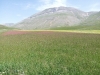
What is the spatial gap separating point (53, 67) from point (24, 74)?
239 centimetres

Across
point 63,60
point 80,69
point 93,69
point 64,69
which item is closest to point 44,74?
point 64,69

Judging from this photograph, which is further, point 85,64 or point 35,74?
point 85,64

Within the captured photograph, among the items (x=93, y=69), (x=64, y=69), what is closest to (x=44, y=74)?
(x=64, y=69)

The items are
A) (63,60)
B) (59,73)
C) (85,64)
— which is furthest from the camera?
(63,60)

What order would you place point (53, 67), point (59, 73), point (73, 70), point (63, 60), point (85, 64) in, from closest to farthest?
point (59, 73) → point (73, 70) → point (53, 67) → point (85, 64) → point (63, 60)

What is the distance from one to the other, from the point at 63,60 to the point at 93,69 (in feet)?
11.9

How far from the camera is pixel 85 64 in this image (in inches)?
568

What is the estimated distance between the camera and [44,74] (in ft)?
39.3

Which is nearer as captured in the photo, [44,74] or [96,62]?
[44,74]

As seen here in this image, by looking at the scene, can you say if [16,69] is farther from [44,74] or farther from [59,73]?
[59,73]

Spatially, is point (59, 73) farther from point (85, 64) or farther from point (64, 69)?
point (85, 64)

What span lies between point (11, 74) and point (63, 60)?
528 centimetres

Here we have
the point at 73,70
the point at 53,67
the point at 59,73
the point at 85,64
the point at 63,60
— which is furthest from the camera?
the point at 63,60

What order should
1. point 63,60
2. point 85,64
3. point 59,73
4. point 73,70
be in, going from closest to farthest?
point 59,73, point 73,70, point 85,64, point 63,60
